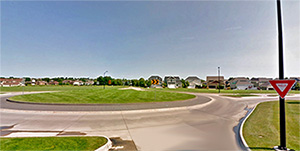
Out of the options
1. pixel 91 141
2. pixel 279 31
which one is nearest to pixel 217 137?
pixel 279 31

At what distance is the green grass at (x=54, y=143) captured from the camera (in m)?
4.49

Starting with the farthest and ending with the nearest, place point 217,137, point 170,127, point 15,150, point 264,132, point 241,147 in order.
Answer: point 170,127 < point 264,132 < point 217,137 < point 241,147 < point 15,150

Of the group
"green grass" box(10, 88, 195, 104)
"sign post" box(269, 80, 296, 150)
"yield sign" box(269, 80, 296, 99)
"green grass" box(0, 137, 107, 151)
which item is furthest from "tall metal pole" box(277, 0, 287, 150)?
"green grass" box(10, 88, 195, 104)

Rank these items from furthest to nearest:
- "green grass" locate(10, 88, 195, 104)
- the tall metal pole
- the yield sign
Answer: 1. "green grass" locate(10, 88, 195, 104)
2. the tall metal pole
3. the yield sign

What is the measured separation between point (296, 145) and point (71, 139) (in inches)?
367

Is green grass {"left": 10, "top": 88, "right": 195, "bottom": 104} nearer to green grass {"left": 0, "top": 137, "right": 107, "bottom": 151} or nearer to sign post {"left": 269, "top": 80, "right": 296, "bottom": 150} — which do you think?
green grass {"left": 0, "top": 137, "right": 107, "bottom": 151}

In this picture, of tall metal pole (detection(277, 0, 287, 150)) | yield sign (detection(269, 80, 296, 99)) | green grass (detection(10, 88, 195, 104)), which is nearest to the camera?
yield sign (detection(269, 80, 296, 99))

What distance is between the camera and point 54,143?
4.86 metres

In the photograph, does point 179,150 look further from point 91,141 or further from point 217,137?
point 91,141

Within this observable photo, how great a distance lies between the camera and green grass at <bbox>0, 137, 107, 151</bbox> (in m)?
4.49

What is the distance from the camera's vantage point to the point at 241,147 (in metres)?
4.99

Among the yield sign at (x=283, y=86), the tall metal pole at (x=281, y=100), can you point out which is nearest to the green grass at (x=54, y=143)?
the tall metal pole at (x=281, y=100)

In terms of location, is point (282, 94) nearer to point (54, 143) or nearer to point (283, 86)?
point (283, 86)

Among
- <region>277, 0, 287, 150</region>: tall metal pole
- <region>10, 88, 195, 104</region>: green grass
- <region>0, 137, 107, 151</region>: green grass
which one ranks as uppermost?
<region>277, 0, 287, 150</region>: tall metal pole
